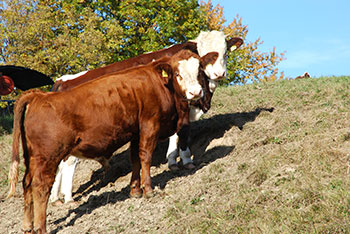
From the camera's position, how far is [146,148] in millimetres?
7219

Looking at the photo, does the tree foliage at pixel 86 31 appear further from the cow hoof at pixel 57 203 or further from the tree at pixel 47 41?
the cow hoof at pixel 57 203

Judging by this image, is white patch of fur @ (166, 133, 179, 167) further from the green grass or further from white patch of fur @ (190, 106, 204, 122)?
the green grass

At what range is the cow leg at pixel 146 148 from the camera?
7160 millimetres

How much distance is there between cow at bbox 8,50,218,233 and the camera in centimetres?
620

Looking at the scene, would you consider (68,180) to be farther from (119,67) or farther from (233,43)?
(233,43)

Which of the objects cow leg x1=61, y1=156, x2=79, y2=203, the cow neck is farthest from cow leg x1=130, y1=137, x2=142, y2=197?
cow leg x1=61, y1=156, x2=79, y2=203

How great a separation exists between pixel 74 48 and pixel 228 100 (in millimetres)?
11170

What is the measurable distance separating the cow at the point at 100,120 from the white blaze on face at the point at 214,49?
1.44m

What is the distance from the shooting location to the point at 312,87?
1243 cm

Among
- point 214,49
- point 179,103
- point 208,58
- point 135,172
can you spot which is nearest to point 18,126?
point 135,172

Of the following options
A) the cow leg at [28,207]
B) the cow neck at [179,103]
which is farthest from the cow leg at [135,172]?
the cow leg at [28,207]

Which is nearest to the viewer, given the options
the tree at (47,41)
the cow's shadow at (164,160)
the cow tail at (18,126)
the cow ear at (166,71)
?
the cow tail at (18,126)

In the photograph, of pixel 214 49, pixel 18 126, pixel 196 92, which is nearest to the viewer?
pixel 18 126

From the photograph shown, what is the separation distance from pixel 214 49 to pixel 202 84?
1091 millimetres
